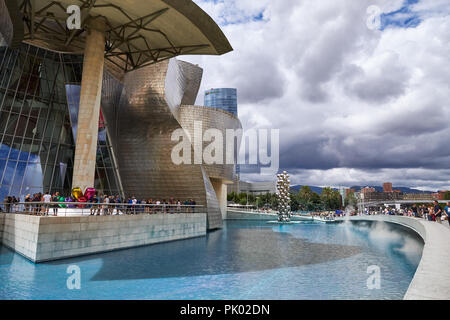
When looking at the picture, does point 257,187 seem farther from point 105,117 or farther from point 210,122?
point 105,117

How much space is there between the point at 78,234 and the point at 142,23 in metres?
13.0

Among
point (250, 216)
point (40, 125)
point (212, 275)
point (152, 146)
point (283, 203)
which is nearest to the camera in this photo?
point (212, 275)

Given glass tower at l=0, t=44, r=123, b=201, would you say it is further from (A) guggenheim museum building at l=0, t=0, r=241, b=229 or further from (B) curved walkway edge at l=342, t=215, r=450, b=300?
(B) curved walkway edge at l=342, t=215, r=450, b=300

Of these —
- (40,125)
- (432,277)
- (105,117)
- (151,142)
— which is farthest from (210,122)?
(432,277)

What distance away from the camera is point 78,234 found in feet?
37.6

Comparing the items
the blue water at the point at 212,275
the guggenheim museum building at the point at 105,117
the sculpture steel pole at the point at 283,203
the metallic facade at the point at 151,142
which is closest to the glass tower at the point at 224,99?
the sculpture steel pole at the point at 283,203

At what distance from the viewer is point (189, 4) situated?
15391 millimetres

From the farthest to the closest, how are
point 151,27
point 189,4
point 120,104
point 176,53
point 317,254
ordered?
1. point 120,104
2. point 176,53
3. point 151,27
4. point 189,4
5. point 317,254

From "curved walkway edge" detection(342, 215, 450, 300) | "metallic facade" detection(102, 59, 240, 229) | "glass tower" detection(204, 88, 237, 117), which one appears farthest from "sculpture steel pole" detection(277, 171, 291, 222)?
"glass tower" detection(204, 88, 237, 117)

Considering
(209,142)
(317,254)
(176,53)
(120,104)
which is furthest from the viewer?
(209,142)
